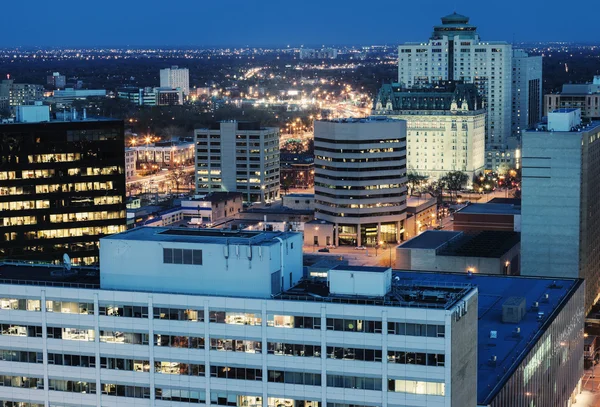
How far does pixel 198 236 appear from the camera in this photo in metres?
61.9

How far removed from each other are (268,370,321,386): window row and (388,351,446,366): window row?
11.7 ft

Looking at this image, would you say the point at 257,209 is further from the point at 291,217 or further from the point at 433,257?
the point at 433,257

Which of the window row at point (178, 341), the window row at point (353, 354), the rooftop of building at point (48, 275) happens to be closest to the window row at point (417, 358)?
the window row at point (353, 354)

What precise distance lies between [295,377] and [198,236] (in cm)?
940

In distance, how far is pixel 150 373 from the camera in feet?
192

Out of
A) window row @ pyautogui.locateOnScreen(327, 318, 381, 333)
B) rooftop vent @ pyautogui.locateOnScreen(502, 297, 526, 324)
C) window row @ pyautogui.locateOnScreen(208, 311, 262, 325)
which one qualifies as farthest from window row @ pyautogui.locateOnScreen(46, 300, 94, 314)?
rooftop vent @ pyautogui.locateOnScreen(502, 297, 526, 324)

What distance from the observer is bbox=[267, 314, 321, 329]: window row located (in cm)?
5600

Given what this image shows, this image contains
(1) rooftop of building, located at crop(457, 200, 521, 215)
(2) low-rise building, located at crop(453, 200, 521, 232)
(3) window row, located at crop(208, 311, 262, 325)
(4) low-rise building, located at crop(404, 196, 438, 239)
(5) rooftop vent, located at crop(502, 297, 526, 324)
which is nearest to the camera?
(3) window row, located at crop(208, 311, 262, 325)

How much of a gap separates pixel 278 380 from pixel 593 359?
52.7 metres

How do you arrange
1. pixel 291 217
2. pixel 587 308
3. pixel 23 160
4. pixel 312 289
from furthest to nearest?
pixel 291 217 → pixel 587 308 → pixel 23 160 → pixel 312 289

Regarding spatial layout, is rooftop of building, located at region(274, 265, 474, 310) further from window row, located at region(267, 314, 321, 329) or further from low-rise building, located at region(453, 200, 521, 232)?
low-rise building, located at region(453, 200, 521, 232)

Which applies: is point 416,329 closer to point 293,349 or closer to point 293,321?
point 293,321

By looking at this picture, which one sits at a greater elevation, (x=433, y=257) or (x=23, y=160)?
(x=23, y=160)

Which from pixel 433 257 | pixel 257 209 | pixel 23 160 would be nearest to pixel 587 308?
pixel 433 257
